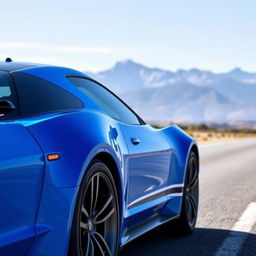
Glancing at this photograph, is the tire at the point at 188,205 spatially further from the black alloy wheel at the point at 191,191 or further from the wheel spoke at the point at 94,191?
the wheel spoke at the point at 94,191

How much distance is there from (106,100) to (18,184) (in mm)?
1976

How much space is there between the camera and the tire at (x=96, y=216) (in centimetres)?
366

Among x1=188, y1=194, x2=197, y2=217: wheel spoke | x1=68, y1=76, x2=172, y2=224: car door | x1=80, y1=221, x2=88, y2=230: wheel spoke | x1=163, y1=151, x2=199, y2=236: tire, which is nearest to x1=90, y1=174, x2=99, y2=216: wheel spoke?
x1=80, y1=221, x2=88, y2=230: wheel spoke

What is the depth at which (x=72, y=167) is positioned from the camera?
3.51m

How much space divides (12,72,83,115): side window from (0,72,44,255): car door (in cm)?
32

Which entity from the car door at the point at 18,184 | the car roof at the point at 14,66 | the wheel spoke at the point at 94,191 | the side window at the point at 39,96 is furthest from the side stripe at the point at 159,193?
the car door at the point at 18,184

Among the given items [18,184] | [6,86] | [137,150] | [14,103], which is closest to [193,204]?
[137,150]

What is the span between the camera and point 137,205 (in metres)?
4.82

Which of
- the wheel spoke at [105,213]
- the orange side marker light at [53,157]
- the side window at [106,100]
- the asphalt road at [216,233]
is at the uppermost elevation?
the orange side marker light at [53,157]

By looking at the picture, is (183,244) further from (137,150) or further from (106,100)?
(106,100)

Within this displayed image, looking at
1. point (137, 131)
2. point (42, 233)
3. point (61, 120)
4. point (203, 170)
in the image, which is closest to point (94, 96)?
point (137, 131)

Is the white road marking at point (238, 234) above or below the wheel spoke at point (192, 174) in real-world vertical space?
below

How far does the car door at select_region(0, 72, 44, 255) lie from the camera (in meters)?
3.03

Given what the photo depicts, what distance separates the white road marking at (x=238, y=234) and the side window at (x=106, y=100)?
1291mm
